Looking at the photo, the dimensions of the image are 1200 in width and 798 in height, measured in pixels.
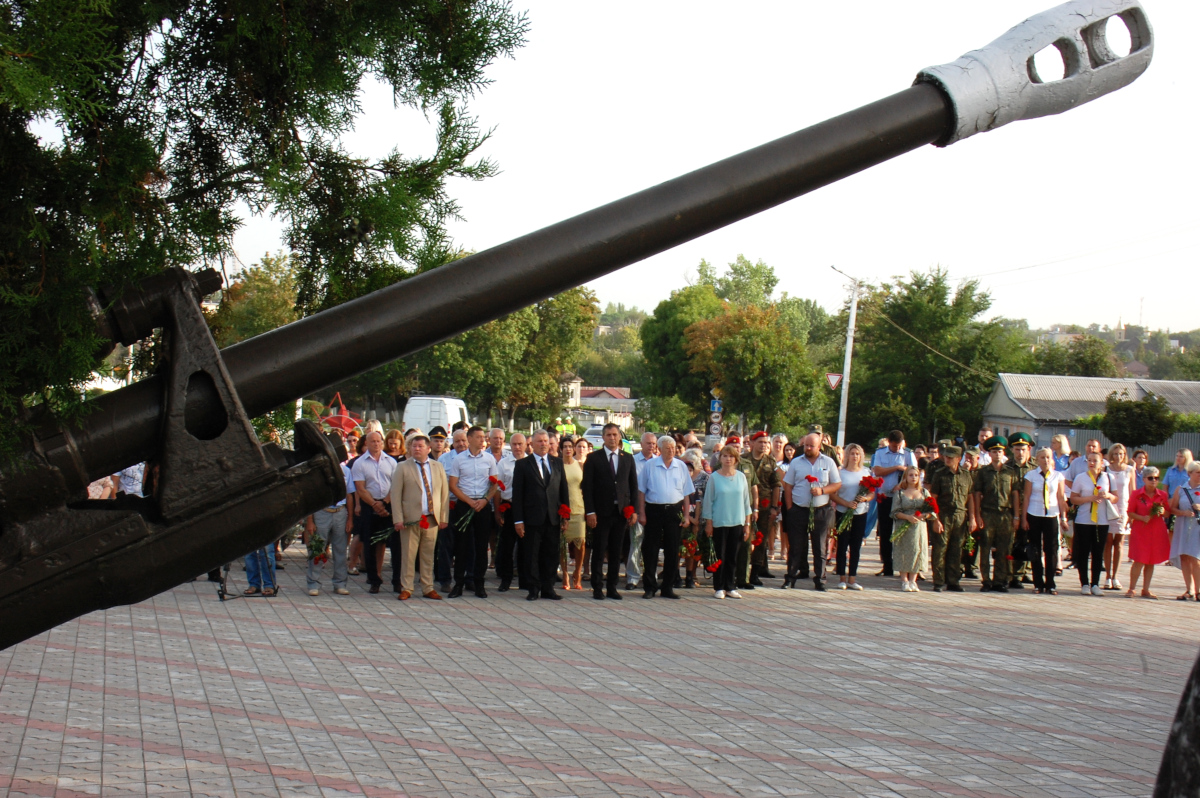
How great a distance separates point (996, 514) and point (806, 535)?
2.81 metres

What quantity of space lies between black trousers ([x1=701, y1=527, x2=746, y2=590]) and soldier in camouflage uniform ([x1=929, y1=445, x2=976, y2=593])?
10.4 ft

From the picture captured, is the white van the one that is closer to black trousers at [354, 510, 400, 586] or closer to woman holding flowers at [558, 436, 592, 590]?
black trousers at [354, 510, 400, 586]

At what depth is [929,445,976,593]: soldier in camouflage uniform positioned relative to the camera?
14.8 m

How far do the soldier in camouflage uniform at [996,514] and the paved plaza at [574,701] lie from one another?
8.94 feet

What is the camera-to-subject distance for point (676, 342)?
74.4 m

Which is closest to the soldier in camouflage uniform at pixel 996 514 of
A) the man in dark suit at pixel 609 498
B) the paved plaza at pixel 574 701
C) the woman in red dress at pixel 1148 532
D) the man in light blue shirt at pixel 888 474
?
the man in light blue shirt at pixel 888 474

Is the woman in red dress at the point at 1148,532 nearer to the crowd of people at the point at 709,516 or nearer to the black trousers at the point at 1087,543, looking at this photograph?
the crowd of people at the point at 709,516

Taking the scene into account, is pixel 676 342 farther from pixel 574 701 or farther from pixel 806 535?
pixel 574 701

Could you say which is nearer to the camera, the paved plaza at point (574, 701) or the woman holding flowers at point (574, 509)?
the paved plaza at point (574, 701)

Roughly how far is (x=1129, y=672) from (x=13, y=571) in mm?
9724

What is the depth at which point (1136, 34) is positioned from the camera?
2.79 m

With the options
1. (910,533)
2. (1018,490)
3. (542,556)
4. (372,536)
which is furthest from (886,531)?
(372,536)

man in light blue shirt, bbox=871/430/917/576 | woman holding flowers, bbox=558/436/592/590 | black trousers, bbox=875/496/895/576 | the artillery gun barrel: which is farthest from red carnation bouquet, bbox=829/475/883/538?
the artillery gun barrel

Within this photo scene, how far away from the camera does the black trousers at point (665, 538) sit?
13.1 m
